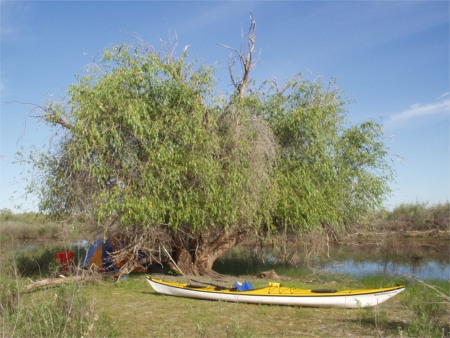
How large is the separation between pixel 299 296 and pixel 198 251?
225 inches

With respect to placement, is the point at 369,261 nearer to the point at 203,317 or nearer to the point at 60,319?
the point at 203,317

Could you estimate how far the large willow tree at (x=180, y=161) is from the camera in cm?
1234

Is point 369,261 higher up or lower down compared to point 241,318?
higher up

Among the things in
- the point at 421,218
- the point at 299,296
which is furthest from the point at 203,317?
the point at 421,218

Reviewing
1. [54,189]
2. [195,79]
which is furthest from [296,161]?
[54,189]

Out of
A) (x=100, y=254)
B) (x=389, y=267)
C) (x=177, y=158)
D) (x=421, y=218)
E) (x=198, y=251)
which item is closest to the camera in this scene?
(x=177, y=158)

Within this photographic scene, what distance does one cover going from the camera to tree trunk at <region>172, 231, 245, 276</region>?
14.7 meters

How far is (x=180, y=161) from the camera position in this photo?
12625 mm

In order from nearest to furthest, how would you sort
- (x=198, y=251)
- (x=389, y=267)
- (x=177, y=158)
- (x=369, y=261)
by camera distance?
(x=177, y=158) → (x=198, y=251) → (x=389, y=267) → (x=369, y=261)

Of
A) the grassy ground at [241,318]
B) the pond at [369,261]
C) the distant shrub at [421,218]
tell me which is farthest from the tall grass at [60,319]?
the distant shrub at [421,218]

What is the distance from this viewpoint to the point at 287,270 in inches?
687

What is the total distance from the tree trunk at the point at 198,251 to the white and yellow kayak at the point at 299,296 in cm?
370

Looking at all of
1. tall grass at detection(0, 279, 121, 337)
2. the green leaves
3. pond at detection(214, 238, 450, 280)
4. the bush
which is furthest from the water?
tall grass at detection(0, 279, 121, 337)

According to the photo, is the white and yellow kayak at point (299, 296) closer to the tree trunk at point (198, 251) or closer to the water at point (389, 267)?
the tree trunk at point (198, 251)
